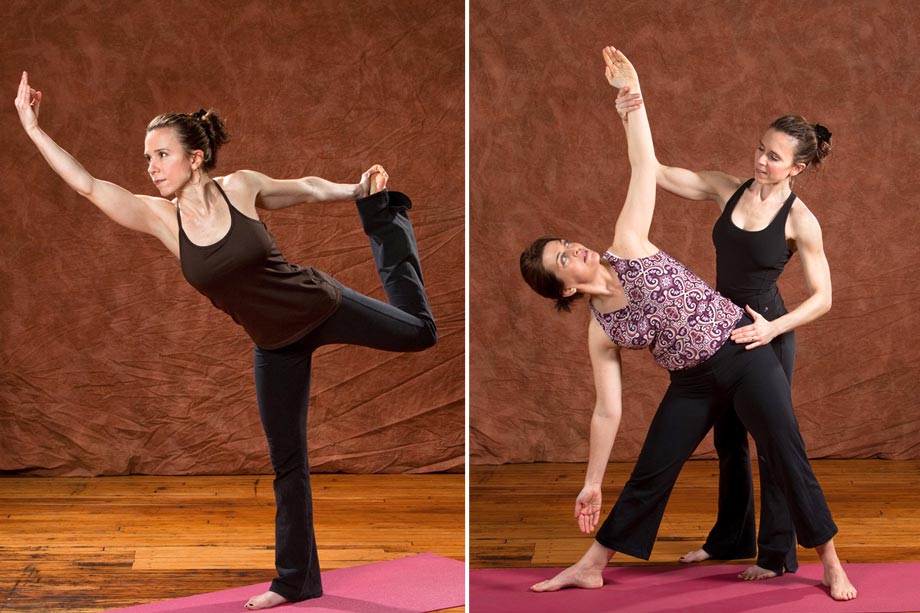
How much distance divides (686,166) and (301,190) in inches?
70.8

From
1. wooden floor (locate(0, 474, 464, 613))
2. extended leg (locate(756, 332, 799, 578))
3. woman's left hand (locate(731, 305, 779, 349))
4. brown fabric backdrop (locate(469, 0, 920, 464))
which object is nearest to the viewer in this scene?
woman's left hand (locate(731, 305, 779, 349))

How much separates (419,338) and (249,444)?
2.33 meters

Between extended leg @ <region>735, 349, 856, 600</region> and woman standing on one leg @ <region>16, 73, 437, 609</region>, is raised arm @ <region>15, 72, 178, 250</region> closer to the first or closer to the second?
woman standing on one leg @ <region>16, 73, 437, 609</region>

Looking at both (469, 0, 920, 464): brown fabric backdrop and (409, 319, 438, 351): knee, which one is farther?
(469, 0, 920, 464): brown fabric backdrop

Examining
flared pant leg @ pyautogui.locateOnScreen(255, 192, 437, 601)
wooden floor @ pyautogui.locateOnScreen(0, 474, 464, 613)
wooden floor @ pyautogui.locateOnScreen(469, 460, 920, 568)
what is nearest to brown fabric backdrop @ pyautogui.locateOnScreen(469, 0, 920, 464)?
wooden floor @ pyautogui.locateOnScreen(469, 460, 920, 568)

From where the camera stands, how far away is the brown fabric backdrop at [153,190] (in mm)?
5047

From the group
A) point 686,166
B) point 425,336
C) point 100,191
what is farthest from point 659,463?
point 686,166

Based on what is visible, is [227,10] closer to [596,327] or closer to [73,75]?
Answer: [73,75]

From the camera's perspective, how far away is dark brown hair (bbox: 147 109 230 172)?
303 cm

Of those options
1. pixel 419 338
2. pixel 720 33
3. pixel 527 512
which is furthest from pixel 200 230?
pixel 720 33

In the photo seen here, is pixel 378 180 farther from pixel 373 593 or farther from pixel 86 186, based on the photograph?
pixel 373 593

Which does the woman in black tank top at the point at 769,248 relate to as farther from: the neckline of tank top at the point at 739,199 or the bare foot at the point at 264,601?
the bare foot at the point at 264,601

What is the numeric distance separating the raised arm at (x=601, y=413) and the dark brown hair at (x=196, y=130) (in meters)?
1.16

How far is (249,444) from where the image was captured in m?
5.28
